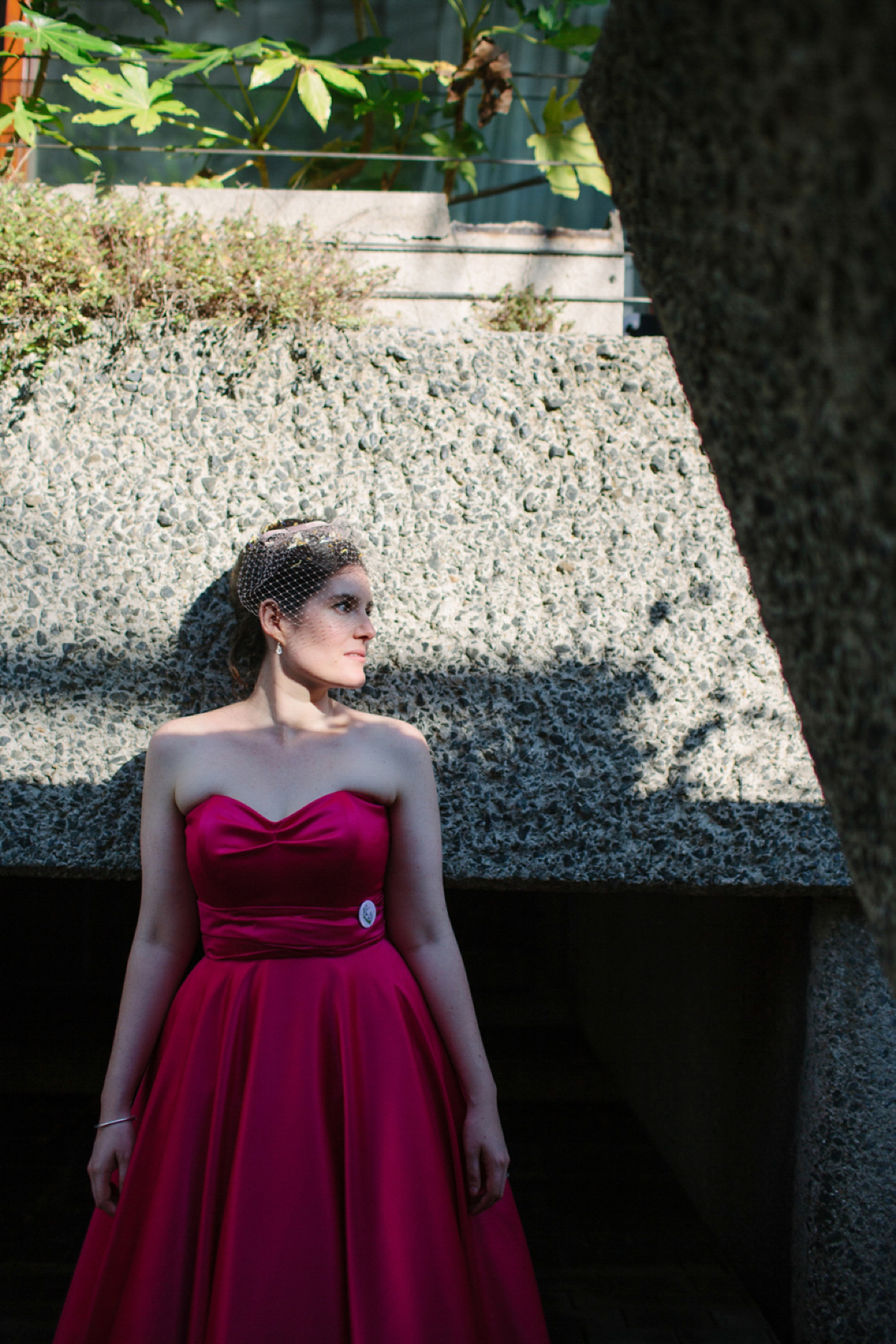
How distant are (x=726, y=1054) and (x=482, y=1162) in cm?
163

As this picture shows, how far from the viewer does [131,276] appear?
248cm

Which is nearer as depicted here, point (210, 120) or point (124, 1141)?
point (124, 1141)

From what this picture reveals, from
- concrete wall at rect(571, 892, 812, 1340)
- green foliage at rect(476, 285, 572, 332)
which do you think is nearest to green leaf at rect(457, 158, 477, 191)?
green foliage at rect(476, 285, 572, 332)

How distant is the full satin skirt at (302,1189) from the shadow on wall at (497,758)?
1.62 feet

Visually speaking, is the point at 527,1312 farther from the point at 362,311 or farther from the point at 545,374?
the point at 362,311

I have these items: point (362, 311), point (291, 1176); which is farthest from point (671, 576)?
point (291, 1176)

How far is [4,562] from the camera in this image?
2438 mm

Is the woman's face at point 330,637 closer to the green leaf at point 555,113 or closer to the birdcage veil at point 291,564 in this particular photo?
the birdcage veil at point 291,564

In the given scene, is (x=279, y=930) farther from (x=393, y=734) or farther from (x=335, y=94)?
(x=335, y=94)

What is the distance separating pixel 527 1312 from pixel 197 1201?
29.3 inches

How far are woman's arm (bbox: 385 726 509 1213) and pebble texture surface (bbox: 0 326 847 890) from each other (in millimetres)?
321

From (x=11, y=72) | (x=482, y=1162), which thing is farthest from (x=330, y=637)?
(x=11, y=72)

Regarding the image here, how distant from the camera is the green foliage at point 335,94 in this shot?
10.4 feet

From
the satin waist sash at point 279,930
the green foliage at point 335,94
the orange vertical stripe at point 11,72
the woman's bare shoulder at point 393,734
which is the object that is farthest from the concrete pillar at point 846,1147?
the orange vertical stripe at point 11,72
